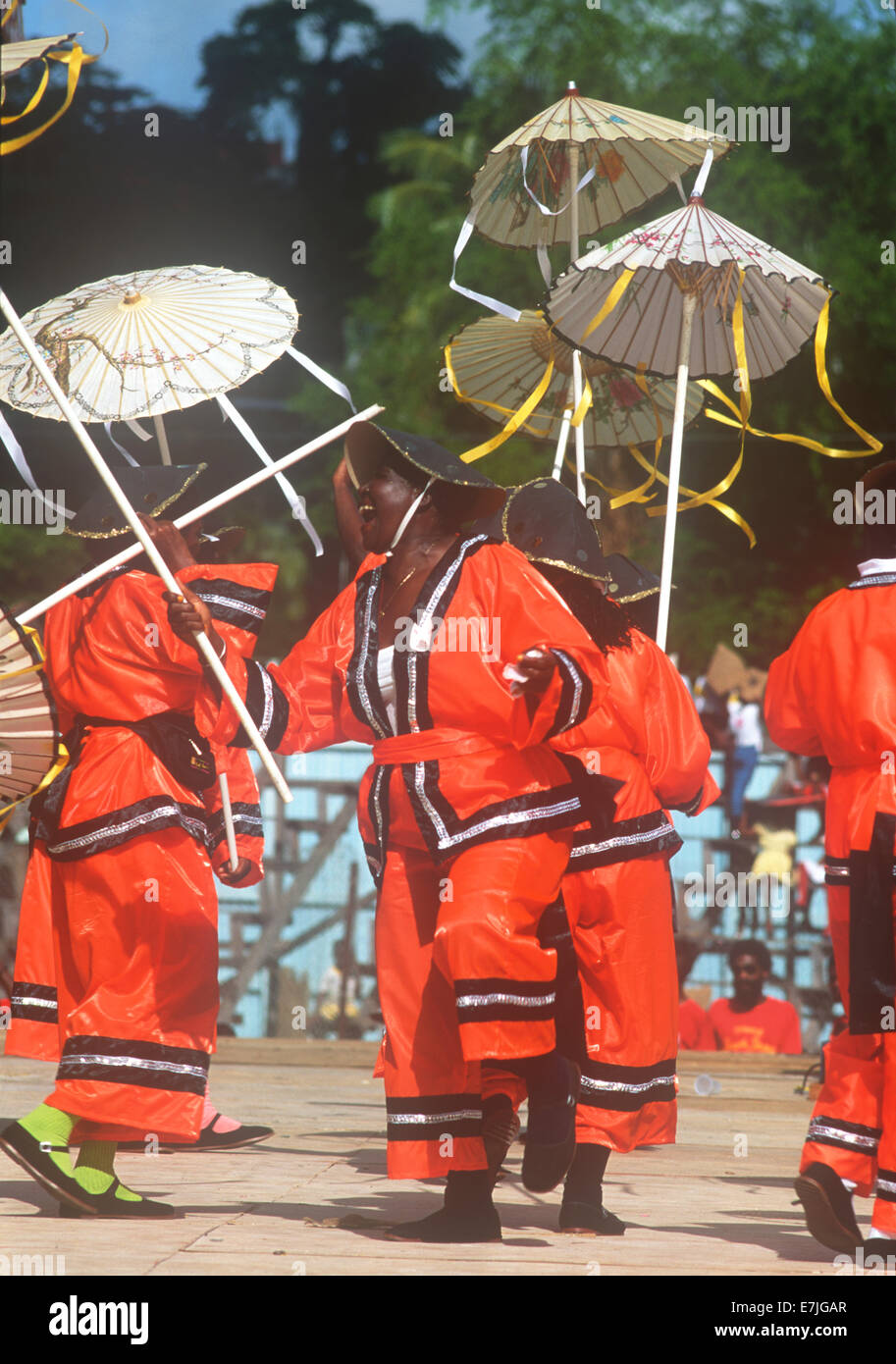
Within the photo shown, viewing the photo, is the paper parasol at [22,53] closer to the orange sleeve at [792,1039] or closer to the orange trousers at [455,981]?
the orange trousers at [455,981]

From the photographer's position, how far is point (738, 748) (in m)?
11.1

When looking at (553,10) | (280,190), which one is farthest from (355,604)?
(280,190)

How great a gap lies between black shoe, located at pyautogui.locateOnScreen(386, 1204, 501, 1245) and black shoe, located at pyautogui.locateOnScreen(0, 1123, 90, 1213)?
83 cm

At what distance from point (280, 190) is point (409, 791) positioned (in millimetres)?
27619

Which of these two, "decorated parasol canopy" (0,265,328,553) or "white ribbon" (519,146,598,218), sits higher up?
"white ribbon" (519,146,598,218)

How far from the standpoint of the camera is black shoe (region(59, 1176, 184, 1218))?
15.8ft

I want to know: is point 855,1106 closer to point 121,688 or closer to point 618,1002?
point 618,1002

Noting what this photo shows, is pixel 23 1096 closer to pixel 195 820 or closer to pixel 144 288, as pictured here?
pixel 195 820

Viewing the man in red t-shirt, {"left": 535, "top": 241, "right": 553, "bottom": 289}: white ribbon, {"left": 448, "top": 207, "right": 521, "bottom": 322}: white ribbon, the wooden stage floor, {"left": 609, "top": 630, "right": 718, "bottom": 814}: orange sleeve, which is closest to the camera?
the wooden stage floor

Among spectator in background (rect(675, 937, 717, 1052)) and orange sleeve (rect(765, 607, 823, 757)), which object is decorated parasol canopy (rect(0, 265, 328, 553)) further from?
spectator in background (rect(675, 937, 717, 1052))

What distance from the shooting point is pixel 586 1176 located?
192 inches

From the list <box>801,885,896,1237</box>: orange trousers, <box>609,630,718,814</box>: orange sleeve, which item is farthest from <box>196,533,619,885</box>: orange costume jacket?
<box>801,885,896,1237</box>: orange trousers

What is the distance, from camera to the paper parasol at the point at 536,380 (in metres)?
6.84

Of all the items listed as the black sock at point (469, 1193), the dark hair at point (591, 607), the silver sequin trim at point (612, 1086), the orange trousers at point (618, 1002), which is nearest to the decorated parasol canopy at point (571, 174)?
the dark hair at point (591, 607)
